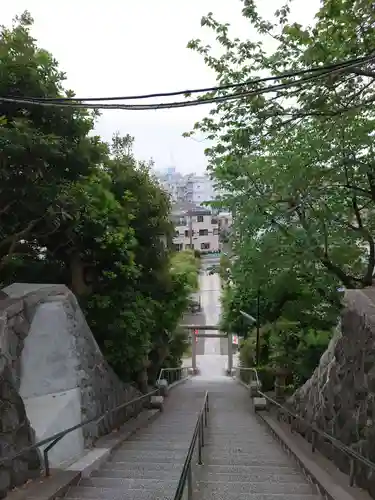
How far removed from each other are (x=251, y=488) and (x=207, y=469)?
1239mm

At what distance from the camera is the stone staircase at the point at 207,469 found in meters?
5.08

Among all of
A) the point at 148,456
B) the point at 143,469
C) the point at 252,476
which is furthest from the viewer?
the point at 148,456

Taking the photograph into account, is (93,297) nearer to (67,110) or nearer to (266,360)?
(67,110)

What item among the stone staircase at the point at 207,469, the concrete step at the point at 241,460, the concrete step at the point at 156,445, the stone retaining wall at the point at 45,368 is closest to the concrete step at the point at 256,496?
the stone staircase at the point at 207,469

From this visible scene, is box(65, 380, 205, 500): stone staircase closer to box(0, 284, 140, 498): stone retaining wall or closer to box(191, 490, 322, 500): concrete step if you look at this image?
box(191, 490, 322, 500): concrete step

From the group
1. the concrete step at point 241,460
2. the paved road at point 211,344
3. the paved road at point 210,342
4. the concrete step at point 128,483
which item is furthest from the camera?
the paved road at point 210,342

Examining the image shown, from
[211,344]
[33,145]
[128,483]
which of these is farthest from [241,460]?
[211,344]

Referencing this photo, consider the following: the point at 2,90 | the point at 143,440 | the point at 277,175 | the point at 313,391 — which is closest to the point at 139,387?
the point at 143,440

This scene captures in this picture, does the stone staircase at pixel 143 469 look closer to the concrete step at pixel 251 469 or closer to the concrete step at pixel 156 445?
the concrete step at pixel 156 445

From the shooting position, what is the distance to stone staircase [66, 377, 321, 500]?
508 cm

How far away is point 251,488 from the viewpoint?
5.32 metres

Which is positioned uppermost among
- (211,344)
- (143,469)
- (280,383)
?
(211,344)

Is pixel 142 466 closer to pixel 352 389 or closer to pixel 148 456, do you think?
pixel 148 456

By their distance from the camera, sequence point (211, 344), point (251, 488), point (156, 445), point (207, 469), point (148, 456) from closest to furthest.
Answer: point (251, 488), point (207, 469), point (148, 456), point (156, 445), point (211, 344)
